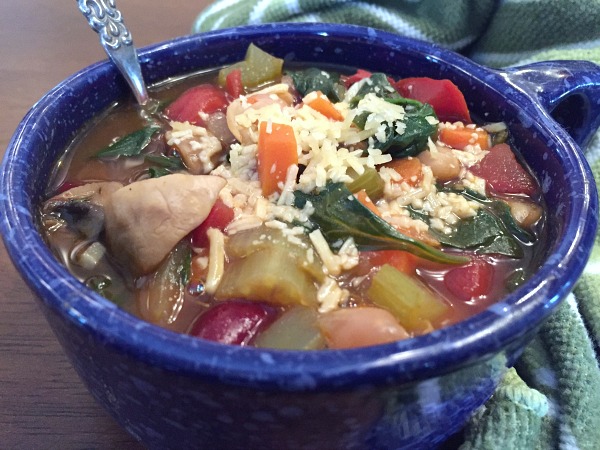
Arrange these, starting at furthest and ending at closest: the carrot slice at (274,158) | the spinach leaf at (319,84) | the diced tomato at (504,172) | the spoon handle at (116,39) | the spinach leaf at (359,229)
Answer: the spinach leaf at (319,84)
the spoon handle at (116,39)
the diced tomato at (504,172)
the carrot slice at (274,158)
the spinach leaf at (359,229)

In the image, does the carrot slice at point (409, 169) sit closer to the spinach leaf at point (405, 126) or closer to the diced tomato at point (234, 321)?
the spinach leaf at point (405, 126)

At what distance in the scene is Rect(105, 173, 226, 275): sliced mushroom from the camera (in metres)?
1.11

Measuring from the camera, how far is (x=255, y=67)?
1604mm

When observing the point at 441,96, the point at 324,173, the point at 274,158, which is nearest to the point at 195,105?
the point at 274,158

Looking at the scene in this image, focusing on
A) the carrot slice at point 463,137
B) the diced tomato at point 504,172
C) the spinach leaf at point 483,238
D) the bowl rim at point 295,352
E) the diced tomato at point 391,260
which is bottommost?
the spinach leaf at point 483,238

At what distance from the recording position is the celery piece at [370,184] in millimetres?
1217

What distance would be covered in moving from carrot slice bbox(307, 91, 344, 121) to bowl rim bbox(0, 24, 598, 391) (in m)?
0.59

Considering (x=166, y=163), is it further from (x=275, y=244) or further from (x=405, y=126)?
(x=405, y=126)

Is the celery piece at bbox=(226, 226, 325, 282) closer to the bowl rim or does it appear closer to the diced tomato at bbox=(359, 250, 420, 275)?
the diced tomato at bbox=(359, 250, 420, 275)

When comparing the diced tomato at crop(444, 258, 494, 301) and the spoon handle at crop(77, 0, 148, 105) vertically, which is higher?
the spoon handle at crop(77, 0, 148, 105)

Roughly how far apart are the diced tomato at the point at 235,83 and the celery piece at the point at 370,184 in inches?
20.2

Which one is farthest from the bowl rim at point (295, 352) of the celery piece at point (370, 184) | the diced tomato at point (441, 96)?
the diced tomato at point (441, 96)

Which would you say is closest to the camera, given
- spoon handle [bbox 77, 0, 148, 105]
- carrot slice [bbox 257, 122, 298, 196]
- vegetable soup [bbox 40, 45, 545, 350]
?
vegetable soup [bbox 40, 45, 545, 350]

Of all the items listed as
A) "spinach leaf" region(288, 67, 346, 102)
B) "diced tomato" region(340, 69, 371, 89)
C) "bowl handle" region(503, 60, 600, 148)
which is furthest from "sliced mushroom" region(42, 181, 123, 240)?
"bowl handle" region(503, 60, 600, 148)
